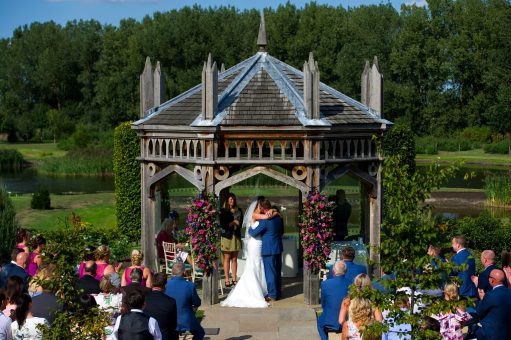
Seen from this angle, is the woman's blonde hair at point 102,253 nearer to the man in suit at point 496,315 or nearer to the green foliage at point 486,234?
the man in suit at point 496,315

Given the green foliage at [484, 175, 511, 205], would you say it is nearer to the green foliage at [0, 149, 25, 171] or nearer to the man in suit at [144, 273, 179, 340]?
the man in suit at [144, 273, 179, 340]

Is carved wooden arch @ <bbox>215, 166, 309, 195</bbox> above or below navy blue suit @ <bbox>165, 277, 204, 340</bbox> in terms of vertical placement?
above

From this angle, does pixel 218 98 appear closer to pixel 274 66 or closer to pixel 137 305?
pixel 274 66

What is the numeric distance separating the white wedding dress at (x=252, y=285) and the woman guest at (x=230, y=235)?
2.66 feet

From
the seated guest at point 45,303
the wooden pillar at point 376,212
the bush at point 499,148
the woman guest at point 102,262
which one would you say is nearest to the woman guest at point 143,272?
the woman guest at point 102,262

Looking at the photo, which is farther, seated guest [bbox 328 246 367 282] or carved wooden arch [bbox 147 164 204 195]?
carved wooden arch [bbox 147 164 204 195]

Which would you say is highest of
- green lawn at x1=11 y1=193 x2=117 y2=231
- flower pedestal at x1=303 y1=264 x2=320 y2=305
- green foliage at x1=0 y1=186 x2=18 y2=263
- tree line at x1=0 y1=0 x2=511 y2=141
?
tree line at x1=0 y1=0 x2=511 y2=141

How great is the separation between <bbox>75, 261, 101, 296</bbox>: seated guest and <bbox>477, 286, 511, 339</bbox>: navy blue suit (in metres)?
4.53

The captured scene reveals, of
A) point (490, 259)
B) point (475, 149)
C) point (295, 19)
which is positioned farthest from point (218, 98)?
point (295, 19)

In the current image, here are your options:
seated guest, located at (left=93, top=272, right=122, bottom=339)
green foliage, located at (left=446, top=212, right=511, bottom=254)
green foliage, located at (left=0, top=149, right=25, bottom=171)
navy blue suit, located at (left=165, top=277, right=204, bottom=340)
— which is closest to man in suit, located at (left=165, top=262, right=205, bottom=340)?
navy blue suit, located at (left=165, top=277, right=204, bottom=340)

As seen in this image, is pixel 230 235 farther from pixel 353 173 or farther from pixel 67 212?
pixel 67 212

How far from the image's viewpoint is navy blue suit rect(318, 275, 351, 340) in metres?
10.1

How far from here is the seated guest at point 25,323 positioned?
26.9ft

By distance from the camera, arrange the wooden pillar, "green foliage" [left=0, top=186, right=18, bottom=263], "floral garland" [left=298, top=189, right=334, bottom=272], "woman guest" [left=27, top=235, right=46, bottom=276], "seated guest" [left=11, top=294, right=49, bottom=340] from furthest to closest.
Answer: "green foliage" [left=0, top=186, right=18, bottom=263] → the wooden pillar → "floral garland" [left=298, top=189, right=334, bottom=272] → "woman guest" [left=27, top=235, right=46, bottom=276] → "seated guest" [left=11, top=294, right=49, bottom=340]
